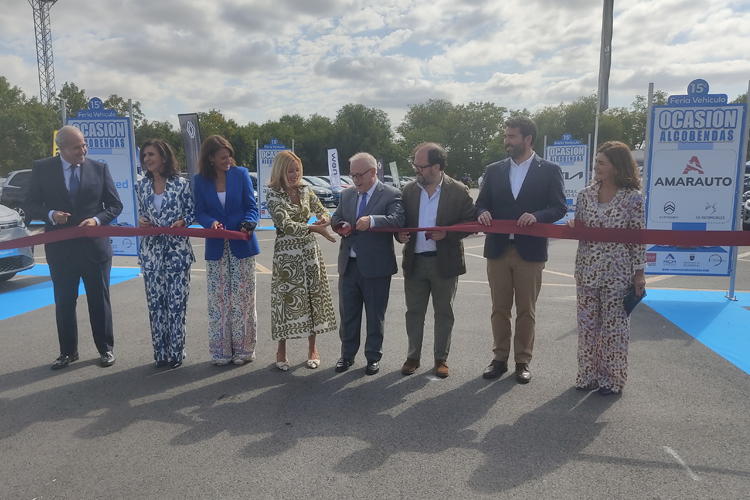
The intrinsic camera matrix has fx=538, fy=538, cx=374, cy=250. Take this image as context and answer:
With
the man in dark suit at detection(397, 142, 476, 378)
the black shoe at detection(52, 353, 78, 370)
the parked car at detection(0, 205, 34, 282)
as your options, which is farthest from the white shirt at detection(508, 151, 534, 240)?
the parked car at detection(0, 205, 34, 282)

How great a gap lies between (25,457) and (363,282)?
2.66 meters

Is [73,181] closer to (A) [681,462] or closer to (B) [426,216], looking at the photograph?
(B) [426,216]

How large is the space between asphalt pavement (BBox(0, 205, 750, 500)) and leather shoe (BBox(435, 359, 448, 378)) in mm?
69

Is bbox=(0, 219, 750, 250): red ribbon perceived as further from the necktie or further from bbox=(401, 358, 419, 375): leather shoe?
bbox=(401, 358, 419, 375): leather shoe

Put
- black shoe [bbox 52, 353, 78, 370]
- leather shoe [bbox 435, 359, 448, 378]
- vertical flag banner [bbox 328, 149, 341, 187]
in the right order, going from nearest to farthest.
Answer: leather shoe [bbox 435, 359, 448, 378] < black shoe [bbox 52, 353, 78, 370] < vertical flag banner [bbox 328, 149, 341, 187]

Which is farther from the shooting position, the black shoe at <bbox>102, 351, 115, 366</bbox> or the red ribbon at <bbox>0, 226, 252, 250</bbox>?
the black shoe at <bbox>102, 351, 115, 366</bbox>

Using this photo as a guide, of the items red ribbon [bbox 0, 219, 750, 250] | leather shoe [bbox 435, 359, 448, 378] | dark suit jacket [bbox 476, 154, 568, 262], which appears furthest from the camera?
leather shoe [bbox 435, 359, 448, 378]

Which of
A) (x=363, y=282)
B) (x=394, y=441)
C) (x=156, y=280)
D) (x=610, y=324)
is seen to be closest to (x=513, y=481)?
(x=394, y=441)

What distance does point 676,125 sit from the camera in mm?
7309

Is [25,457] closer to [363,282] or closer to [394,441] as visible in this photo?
[394,441]

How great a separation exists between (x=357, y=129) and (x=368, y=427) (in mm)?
69525

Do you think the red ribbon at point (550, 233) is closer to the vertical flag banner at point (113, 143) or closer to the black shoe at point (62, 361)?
the black shoe at point (62, 361)

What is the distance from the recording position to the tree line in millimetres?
38062

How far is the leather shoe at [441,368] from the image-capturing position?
4.61m
